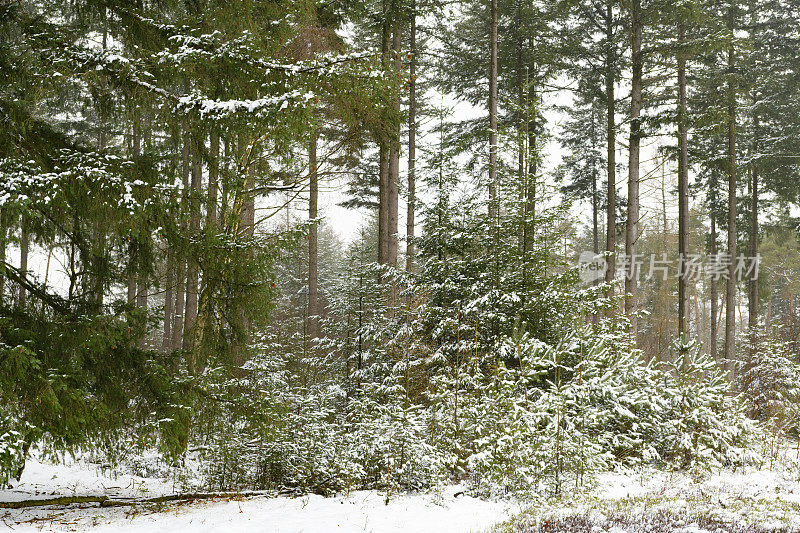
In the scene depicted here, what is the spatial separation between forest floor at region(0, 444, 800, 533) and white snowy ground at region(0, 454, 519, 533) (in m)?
0.01

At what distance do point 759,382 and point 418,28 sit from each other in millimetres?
14997

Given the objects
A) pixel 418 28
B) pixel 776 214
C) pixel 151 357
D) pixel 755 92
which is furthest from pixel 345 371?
pixel 776 214

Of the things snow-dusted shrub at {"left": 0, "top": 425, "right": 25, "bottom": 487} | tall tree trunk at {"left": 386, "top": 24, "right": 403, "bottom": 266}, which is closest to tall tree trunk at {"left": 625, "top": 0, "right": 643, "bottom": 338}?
tall tree trunk at {"left": 386, "top": 24, "right": 403, "bottom": 266}

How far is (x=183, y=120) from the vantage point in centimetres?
553

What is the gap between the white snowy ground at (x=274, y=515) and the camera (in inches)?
205

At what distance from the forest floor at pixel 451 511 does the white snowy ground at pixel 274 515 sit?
11mm

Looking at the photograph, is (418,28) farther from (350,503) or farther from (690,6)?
(350,503)

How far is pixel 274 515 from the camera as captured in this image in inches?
224

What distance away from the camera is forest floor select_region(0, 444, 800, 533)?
5.17m

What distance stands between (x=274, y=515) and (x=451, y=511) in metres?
2.07

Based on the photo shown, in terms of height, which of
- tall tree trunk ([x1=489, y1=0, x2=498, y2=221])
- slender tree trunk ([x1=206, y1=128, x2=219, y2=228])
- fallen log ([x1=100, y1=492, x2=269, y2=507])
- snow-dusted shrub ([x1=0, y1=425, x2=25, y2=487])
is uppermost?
tall tree trunk ([x1=489, y1=0, x2=498, y2=221])

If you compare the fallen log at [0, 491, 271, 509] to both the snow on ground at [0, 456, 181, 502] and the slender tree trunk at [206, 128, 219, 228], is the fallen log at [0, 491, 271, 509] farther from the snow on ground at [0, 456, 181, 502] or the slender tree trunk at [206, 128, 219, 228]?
the slender tree trunk at [206, 128, 219, 228]

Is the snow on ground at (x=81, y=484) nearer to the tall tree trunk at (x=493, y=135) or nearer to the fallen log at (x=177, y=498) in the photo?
the fallen log at (x=177, y=498)

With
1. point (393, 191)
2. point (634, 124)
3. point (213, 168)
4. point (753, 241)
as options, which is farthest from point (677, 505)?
point (753, 241)
